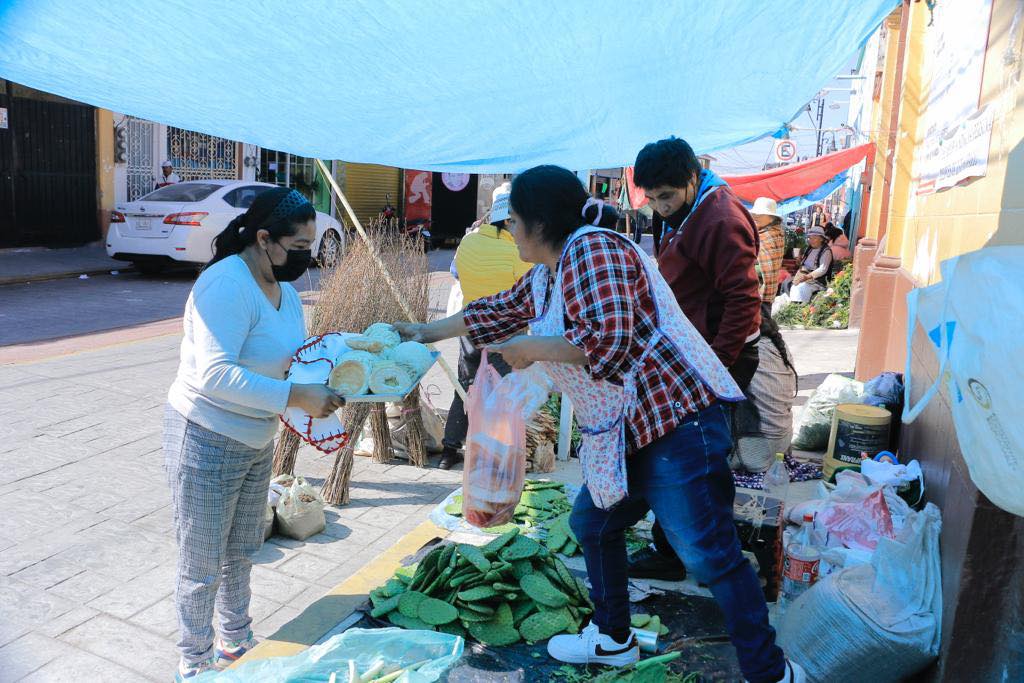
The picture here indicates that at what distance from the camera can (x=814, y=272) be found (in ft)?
42.3

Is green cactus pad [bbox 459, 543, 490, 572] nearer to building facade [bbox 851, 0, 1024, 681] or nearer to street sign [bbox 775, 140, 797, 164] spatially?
building facade [bbox 851, 0, 1024, 681]

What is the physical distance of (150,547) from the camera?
156 inches

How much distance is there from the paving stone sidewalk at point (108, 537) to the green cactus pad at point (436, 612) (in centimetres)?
66

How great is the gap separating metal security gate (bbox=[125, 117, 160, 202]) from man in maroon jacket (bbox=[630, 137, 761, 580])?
15.1 m

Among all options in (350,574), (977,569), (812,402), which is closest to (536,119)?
(350,574)

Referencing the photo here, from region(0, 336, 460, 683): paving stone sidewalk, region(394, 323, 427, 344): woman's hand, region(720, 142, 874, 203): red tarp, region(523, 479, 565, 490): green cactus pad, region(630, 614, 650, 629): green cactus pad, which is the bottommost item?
region(0, 336, 460, 683): paving stone sidewalk

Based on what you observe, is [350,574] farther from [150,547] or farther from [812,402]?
[812,402]

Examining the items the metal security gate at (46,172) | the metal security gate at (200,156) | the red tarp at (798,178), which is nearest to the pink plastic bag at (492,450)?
the red tarp at (798,178)

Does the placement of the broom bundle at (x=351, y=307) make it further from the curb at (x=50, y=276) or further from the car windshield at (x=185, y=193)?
the car windshield at (x=185, y=193)

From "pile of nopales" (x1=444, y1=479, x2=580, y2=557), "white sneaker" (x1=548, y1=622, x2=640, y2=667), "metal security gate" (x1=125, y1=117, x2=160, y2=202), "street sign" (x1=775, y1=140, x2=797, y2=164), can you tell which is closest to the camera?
"white sneaker" (x1=548, y1=622, x2=640, y2=667)

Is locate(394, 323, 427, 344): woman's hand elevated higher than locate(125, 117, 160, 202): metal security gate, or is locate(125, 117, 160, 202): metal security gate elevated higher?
locate(125, 117, 160, 202): metal security gate

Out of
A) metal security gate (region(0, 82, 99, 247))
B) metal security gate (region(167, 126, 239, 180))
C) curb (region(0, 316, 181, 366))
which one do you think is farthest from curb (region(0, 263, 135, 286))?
metal security gate (region(167, 126, 239, 180))

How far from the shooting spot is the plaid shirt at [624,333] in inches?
92.4

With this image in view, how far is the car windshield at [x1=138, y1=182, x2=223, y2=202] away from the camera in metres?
13.3
